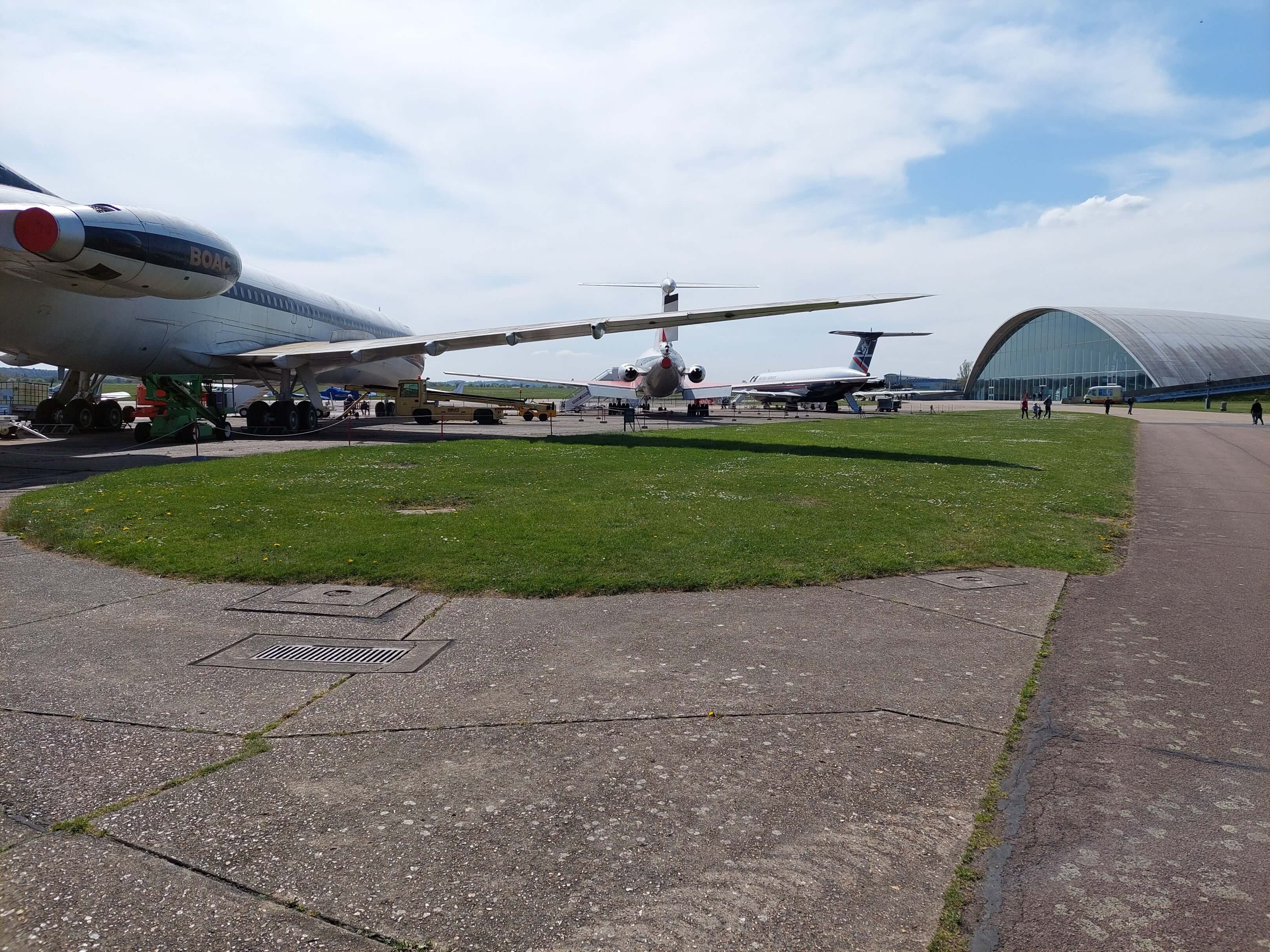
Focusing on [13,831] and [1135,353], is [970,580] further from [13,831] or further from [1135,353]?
[1135,353]

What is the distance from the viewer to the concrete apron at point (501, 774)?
2.82 m

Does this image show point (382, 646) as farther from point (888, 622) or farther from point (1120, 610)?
point (1120, 610)

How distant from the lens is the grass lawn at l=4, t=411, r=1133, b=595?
7949mm

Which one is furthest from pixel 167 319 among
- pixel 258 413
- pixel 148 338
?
pixel 258 413

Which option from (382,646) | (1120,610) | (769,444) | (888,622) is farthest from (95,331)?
(1120,610)

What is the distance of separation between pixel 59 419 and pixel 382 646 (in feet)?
96.6

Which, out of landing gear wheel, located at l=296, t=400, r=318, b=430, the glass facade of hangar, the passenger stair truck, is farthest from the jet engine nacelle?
the glass facade of hangar

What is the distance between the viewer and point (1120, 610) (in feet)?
22.4

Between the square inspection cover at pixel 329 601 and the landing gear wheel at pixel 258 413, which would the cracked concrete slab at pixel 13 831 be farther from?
the landing gear wheel at pixel 258 413

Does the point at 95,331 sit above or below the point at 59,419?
above

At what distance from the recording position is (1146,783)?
149 inches

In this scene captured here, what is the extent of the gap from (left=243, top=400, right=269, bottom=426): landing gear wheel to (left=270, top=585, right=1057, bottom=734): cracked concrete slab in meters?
24.4

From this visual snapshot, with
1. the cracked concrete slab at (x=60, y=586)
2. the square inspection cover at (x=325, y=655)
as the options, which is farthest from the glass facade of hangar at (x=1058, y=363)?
the square inspection cover at (x=325, y=655)

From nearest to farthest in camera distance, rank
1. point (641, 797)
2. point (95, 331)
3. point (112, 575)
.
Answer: point (641, 797)
point (112, 575)
point (95, 331)
